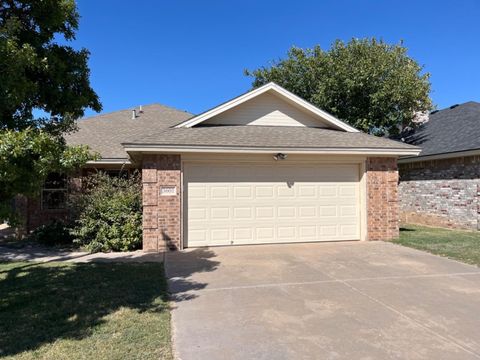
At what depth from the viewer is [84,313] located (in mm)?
4914

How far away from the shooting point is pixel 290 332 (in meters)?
4.33

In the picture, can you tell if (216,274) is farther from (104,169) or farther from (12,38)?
(104,169)

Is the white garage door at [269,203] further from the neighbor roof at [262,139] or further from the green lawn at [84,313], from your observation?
the green lawn at [84,313]

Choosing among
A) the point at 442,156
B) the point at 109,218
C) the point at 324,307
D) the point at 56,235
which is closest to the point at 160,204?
the point at 109,218

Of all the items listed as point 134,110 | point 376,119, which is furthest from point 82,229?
point 376,119

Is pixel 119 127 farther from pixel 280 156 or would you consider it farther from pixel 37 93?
pixel 37 93

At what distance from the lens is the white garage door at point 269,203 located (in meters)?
9.93

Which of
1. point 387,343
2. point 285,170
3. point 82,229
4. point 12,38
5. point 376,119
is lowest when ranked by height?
point 387,343

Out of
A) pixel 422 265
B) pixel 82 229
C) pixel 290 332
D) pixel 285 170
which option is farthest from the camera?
pixel 285 170

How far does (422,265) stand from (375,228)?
9.85ft

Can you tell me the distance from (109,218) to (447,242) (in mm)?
8968

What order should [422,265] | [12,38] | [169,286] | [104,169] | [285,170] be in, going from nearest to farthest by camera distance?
[12,38] → [169,286] → [422,265] → [285,170] → [104,169]

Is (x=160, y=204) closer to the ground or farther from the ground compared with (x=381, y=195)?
closer to the ground

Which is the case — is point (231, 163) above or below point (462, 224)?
above
